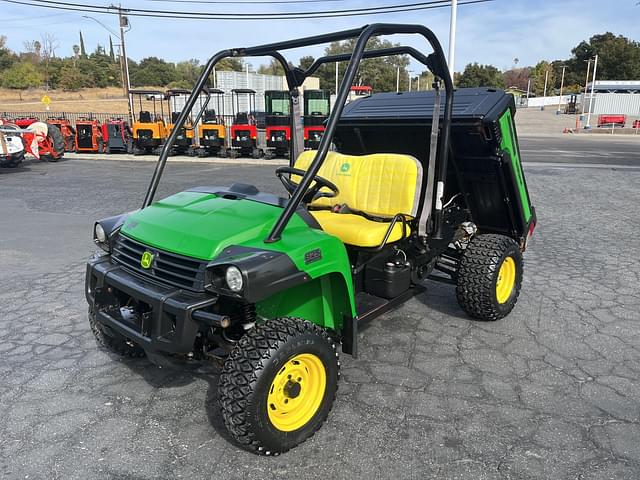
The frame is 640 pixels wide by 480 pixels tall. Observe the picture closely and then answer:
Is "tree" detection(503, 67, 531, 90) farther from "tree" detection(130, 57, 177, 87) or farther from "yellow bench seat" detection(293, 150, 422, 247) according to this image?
"yellow bench seat" detection(293, 150, 422, 247)

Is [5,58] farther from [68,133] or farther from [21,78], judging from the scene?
[68,133]

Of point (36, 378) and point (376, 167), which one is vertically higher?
point (376, 167)

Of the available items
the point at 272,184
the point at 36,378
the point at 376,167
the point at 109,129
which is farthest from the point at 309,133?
the point at 36,378

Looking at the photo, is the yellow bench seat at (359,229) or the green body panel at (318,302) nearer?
the green body panel at (318,302)

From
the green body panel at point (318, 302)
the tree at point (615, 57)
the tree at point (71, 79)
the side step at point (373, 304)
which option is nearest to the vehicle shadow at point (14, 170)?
the side step at point (373, 304)

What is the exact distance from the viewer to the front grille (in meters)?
2.51

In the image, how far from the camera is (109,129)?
18.3 meters

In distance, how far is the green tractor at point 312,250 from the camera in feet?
7.84

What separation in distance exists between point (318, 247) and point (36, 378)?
2.08m

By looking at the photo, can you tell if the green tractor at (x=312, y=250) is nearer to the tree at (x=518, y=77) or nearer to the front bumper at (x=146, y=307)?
the front bumper at (x=146, y=307)

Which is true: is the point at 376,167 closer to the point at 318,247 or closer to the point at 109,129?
the point at 318,247

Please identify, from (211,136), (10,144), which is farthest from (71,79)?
(10,144)

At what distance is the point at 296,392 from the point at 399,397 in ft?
2.49

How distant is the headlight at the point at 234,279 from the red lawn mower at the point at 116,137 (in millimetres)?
17543
